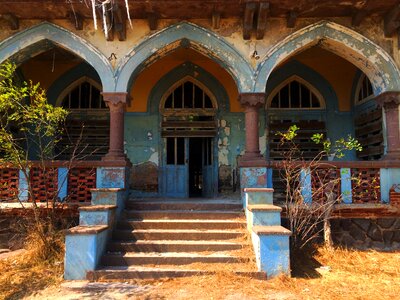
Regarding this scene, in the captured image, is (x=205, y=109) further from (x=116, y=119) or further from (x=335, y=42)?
(x=335, y=42)

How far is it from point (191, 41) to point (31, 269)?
17.8 ft

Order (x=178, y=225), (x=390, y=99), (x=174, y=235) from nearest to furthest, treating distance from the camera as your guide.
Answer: (x=174, y=235) → (x=178, y=225) → (x=390, y=99)

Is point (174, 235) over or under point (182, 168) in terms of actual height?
under

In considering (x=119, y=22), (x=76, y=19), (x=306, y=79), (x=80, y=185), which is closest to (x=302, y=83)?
(x=306, y=79)

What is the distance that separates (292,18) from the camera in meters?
7.80

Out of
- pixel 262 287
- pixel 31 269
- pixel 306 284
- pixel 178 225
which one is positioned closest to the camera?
pixel 262 287

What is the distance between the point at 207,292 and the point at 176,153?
232 inches

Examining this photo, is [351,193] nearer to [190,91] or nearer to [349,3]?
[349,3]

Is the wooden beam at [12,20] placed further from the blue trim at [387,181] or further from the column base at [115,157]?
the blue trim at [387,181]

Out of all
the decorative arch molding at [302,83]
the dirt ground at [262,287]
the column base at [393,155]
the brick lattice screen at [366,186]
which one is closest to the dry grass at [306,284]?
the dirt ground at [262,287]

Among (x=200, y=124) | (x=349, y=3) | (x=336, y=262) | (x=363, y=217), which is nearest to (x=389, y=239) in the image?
(x=363, y=217)

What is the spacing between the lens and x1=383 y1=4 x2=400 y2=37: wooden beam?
7566 millimetres

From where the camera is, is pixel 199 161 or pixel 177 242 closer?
pixel 177 242

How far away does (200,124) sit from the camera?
10.5 metres
